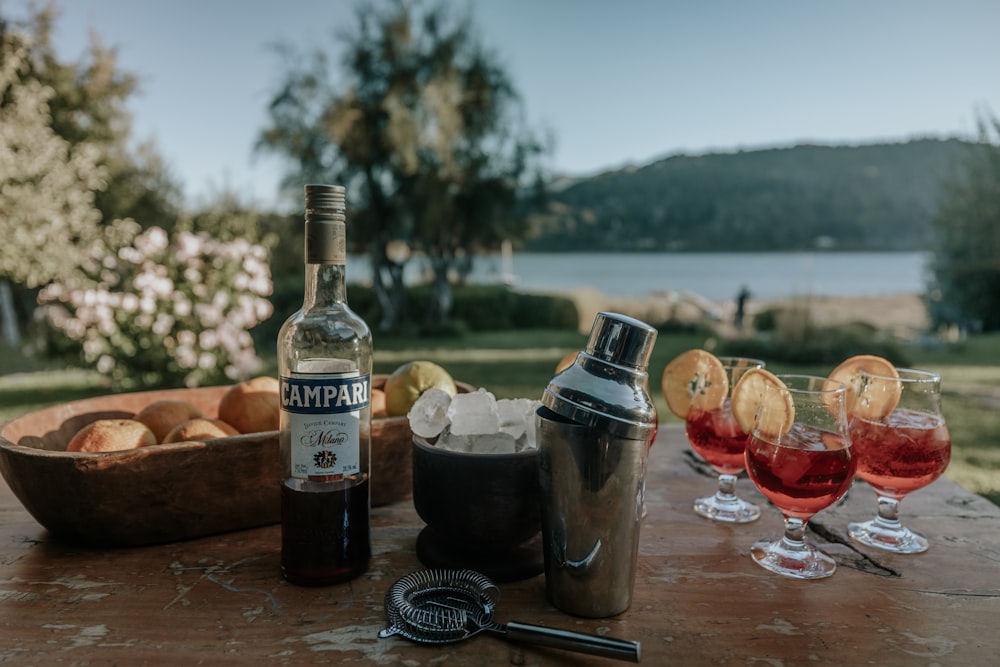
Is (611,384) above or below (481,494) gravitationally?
above

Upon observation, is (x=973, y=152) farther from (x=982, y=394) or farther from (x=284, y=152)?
(x=284, y=152)

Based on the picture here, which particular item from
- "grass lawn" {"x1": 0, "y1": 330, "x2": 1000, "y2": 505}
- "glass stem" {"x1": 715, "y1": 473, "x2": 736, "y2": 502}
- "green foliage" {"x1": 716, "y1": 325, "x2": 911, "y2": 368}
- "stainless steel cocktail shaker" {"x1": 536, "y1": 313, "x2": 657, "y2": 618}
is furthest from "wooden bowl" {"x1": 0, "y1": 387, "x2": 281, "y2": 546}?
"green foliage" {"x1": 716, "y1": 325, "x2": 911, "y2": 368}

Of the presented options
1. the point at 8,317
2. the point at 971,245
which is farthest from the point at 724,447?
the point at 971,245

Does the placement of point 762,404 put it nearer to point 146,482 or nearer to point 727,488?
point 727,488

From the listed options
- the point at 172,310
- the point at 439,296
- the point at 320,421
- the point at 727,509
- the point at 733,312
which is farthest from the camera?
the point at 733,312

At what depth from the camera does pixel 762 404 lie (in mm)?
1145

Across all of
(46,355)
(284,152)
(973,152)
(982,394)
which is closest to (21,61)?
(284,152)

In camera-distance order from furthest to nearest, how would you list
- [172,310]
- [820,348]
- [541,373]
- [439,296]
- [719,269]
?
1. [719,269]
2. [439,296]
3. [820,348]
4. [541,373]
5. [172,310]

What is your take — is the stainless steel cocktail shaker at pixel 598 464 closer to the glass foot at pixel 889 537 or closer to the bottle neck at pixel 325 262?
the bottle neck at pixel 325 262

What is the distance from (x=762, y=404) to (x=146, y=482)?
3.77ft

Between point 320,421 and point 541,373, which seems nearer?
point 320,421

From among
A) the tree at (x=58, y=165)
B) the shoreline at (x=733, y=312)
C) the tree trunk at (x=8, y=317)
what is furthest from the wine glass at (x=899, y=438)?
the tree trunk at (x=8, y=317)

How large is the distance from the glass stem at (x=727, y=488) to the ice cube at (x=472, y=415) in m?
0.67

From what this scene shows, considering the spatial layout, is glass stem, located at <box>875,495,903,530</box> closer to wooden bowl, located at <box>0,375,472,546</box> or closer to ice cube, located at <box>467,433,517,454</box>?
ice cube, located at <box>467,433,517,454</box>
